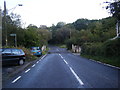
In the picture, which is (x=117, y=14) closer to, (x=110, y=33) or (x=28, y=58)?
(x=28, y=58)

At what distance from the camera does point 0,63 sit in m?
15.7

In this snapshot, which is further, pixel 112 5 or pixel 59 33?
pixel 59 33

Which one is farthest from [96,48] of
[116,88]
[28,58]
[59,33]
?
[59,33]

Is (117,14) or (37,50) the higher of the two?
(117,14)

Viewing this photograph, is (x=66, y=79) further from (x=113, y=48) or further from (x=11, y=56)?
(x=113, y=48)

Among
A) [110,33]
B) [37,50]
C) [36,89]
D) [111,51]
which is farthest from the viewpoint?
[110,33]

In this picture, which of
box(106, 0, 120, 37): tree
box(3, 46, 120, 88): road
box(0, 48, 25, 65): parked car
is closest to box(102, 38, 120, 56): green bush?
box(106, 0, 120, 37): tree

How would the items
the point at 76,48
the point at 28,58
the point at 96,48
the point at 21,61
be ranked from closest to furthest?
the point at 21,61
the point at 28,58
the point at 96,48
the point at 76,48

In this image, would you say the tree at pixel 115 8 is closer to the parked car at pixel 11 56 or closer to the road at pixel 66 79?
the road at pixel 66 79

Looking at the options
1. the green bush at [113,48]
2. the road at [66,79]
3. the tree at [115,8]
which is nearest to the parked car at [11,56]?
the road at [66,79]

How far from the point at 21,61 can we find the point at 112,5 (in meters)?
9.10

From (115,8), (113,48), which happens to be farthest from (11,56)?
(113,48)

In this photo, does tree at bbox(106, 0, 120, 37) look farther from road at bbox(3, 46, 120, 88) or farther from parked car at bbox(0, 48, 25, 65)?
parked car at bbox(0, 48, 25, 65)

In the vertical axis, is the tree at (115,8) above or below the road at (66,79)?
above
